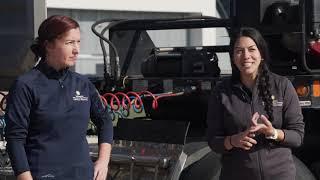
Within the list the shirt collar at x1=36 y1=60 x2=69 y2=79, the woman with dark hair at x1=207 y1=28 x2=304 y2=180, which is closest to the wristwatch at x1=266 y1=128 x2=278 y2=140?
the woman with dark hair at x1=207 y1=28 x2=304 y2=180

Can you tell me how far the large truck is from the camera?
3.85 metres

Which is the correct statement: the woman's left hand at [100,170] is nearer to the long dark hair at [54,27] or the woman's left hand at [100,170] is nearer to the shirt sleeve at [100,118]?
the shirt sleeve at [100,118]

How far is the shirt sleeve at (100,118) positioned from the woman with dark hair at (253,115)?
1.53 feet

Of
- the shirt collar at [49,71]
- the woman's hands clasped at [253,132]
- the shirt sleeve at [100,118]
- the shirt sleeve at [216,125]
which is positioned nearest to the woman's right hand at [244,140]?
the woman's hands clasped at [253,132]

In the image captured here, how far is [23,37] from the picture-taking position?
4734 millimetres

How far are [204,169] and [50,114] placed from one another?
50.7 inches

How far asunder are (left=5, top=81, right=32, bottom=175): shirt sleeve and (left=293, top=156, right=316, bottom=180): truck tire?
1690 mm

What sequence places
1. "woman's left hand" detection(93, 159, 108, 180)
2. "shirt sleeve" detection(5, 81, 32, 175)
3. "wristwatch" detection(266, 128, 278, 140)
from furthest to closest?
"woman's left hand" detection(93, 159, 108, 180), "wristwatch" detection(266, 128, 278, 140), "shirt sleeve" detection(5, 81, 32, 175)

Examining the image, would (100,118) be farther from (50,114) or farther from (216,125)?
(216,125)

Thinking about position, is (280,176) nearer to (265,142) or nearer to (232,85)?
(265,142)

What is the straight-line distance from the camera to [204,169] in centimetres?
380

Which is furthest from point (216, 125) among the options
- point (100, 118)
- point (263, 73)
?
point (100, 118)

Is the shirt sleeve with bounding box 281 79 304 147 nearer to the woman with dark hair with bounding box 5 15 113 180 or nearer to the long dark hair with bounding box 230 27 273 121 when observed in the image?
the long dark hair with bounding box 230 27 273 121

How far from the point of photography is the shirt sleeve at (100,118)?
3039mm
